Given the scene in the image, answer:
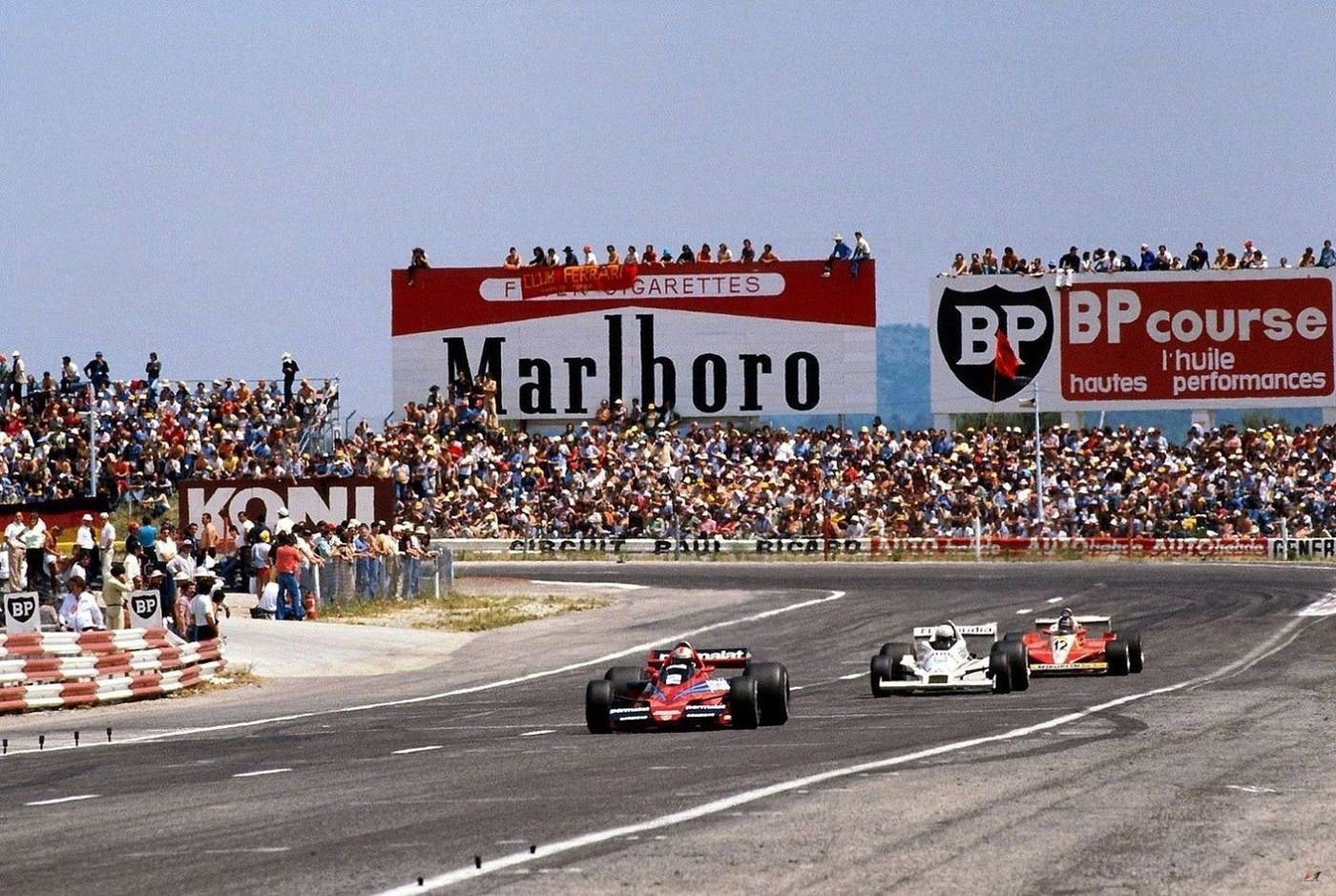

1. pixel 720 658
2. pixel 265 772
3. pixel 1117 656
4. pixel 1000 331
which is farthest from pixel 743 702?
pixel 1000 331

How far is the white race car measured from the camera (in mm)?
23250

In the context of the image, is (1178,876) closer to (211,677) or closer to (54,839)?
(54,839)

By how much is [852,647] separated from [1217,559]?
2118cm

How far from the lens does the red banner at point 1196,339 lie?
61094 millimetres

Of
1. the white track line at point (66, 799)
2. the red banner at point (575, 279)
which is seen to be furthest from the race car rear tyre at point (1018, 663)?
the red banner at point (575, 279)

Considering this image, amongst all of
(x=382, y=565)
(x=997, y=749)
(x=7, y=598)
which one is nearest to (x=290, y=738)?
(x=997, y=749)

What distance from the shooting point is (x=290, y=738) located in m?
19.9

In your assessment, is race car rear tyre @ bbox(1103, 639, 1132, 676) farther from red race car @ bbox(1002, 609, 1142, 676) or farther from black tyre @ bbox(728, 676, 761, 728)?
black tyre @ bbox(728, 676, 761, 728)

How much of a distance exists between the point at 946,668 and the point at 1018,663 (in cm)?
77

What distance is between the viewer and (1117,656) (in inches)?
1007

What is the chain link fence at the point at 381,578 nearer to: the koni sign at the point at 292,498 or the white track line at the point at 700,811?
the koni sign at the point at 292,498

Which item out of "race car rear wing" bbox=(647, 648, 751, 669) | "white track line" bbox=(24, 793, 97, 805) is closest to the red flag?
"race car rear wing" bbox=(647, 648, 751, 669)

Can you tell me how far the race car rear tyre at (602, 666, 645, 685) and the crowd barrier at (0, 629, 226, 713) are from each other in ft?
25.6

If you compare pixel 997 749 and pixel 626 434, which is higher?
pixel 626 434
